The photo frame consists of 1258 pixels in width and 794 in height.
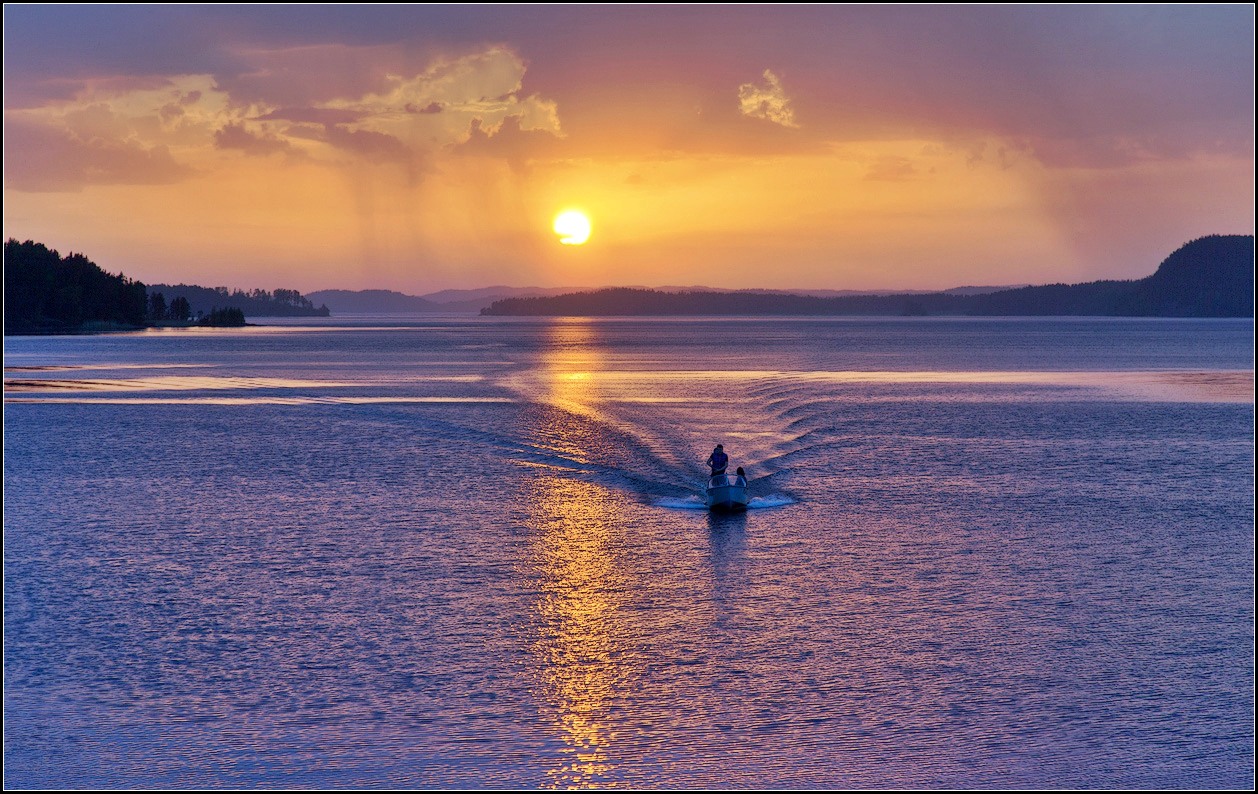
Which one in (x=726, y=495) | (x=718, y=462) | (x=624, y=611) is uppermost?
(x=718, y=462)

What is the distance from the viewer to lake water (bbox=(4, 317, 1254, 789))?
57.0 feet

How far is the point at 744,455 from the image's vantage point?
52.2 metres

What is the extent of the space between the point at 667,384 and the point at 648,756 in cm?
8054

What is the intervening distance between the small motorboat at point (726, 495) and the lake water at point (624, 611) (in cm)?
73

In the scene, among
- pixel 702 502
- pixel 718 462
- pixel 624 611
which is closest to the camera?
pixel 624 611

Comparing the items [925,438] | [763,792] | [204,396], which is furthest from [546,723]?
[204,396]

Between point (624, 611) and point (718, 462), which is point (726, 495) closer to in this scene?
point (718, 462)

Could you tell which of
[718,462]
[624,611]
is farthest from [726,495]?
[624,611]

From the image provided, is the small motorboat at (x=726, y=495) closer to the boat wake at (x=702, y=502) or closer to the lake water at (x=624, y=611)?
the lake water at (x=624, y=611)

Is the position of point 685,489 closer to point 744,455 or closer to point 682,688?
point 744,455

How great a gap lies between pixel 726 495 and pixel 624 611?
1361 centimetres

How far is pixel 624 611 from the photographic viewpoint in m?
25.2

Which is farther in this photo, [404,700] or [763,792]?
[404,700]

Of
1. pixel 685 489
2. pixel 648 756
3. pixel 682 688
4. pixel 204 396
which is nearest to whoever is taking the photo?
pixel 648 756
